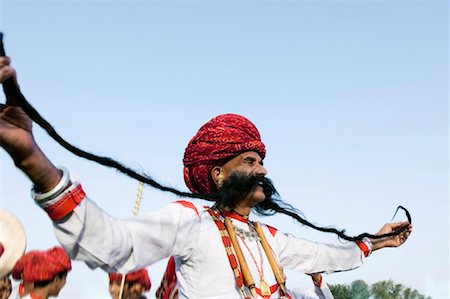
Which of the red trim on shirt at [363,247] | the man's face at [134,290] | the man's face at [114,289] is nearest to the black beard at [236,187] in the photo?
the red trim on shirt at [363,247]

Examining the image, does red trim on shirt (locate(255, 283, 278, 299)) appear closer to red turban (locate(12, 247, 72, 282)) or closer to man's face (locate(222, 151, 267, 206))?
man's face (locate(222, 151, 267, 206))

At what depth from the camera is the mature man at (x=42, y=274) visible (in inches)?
216

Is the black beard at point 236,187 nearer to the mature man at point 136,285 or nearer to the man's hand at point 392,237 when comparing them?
the man's hand at point 392,237

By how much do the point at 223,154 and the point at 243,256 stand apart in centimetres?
54

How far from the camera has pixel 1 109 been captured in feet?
7.67

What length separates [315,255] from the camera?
13.0 feet

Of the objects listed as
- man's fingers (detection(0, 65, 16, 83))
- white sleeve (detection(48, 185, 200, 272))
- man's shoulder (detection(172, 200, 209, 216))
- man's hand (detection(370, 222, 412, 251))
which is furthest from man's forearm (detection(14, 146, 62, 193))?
man's hand (detection(370, 222, 412, 251))

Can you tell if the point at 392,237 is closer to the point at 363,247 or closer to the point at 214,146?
the point at 363,247

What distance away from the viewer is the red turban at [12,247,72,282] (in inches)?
216

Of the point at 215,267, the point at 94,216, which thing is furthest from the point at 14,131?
the point at 215,267

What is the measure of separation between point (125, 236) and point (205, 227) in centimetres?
66

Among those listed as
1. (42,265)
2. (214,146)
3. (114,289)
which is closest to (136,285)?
(114,289)

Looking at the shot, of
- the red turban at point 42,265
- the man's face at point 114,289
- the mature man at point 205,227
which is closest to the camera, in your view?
the mature man at point 205,227

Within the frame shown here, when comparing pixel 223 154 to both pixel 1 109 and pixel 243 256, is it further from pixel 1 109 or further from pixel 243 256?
pixel 1 109
